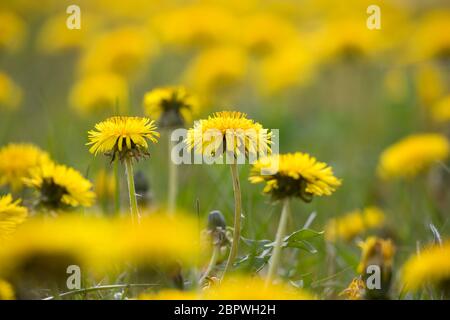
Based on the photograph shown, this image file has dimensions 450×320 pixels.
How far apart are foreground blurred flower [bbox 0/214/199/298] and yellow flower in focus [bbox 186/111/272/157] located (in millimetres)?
114

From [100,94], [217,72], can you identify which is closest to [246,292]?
[100,94]

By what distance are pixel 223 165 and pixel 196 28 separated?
104cm

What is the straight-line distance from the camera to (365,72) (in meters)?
3.50

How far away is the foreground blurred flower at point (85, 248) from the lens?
0.88 meters

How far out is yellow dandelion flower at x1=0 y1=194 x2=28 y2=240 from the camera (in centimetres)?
107

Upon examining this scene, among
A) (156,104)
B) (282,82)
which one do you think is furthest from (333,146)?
(156,104)

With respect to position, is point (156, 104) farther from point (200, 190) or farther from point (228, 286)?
point (200, 190)

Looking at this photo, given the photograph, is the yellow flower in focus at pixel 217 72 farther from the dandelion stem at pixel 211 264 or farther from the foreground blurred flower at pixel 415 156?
the dandelion stem at pixel 211 264

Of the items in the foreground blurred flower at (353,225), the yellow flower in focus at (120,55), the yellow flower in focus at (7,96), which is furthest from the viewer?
the yellow flower in focus at (120,55)

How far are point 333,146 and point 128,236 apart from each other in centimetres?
200

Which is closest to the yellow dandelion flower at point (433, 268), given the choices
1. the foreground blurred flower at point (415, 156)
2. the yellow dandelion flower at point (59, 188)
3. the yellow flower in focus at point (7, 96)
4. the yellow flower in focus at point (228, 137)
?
the yellow flower in focus at point (228, 137)

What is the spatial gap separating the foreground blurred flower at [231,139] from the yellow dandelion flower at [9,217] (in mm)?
276

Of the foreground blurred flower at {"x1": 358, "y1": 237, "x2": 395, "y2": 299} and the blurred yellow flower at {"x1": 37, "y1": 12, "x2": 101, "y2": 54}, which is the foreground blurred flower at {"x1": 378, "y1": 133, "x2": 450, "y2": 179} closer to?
the foreground blurred flower at {"x1": 358, "y1": 237, "x2": 395, "y2": 299}
